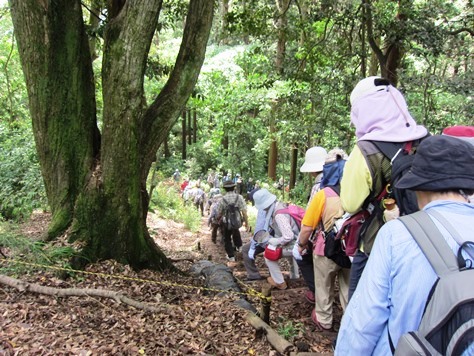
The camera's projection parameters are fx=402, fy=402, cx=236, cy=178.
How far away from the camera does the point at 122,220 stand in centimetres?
517

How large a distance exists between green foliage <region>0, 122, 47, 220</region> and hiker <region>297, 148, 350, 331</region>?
407 inches

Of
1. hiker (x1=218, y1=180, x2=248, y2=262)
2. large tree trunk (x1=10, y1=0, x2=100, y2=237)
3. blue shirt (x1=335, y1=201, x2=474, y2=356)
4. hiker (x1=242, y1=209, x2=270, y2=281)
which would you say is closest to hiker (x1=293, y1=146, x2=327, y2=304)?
hiker (x1=242, y1=209, x2=270, y2=281)

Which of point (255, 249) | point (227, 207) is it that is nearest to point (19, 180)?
point (227, 207)

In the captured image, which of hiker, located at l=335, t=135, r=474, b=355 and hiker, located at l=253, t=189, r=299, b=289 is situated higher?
hiker, located at l=335, t=135, r=474, b=355

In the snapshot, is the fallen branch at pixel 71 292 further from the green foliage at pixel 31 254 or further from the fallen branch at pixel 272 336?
the fallen branch at pixel 272 336

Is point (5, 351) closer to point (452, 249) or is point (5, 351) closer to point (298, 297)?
point (452, 249)

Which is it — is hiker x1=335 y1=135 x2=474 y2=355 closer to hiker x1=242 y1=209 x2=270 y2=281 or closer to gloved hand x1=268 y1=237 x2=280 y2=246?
gloved hand x1=268 y1=237 x2=280 y2=246

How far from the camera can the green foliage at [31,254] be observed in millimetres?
4457

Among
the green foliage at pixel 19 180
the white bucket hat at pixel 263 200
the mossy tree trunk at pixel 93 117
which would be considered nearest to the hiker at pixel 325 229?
the white bucket hat at pixel 263 200

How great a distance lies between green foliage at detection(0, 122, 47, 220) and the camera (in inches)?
489

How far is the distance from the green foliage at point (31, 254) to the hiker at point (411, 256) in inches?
150

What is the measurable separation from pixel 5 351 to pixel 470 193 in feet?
10.3

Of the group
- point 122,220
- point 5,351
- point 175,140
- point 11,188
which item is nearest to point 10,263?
point 122,220

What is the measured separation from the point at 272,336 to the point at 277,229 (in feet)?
7.25
